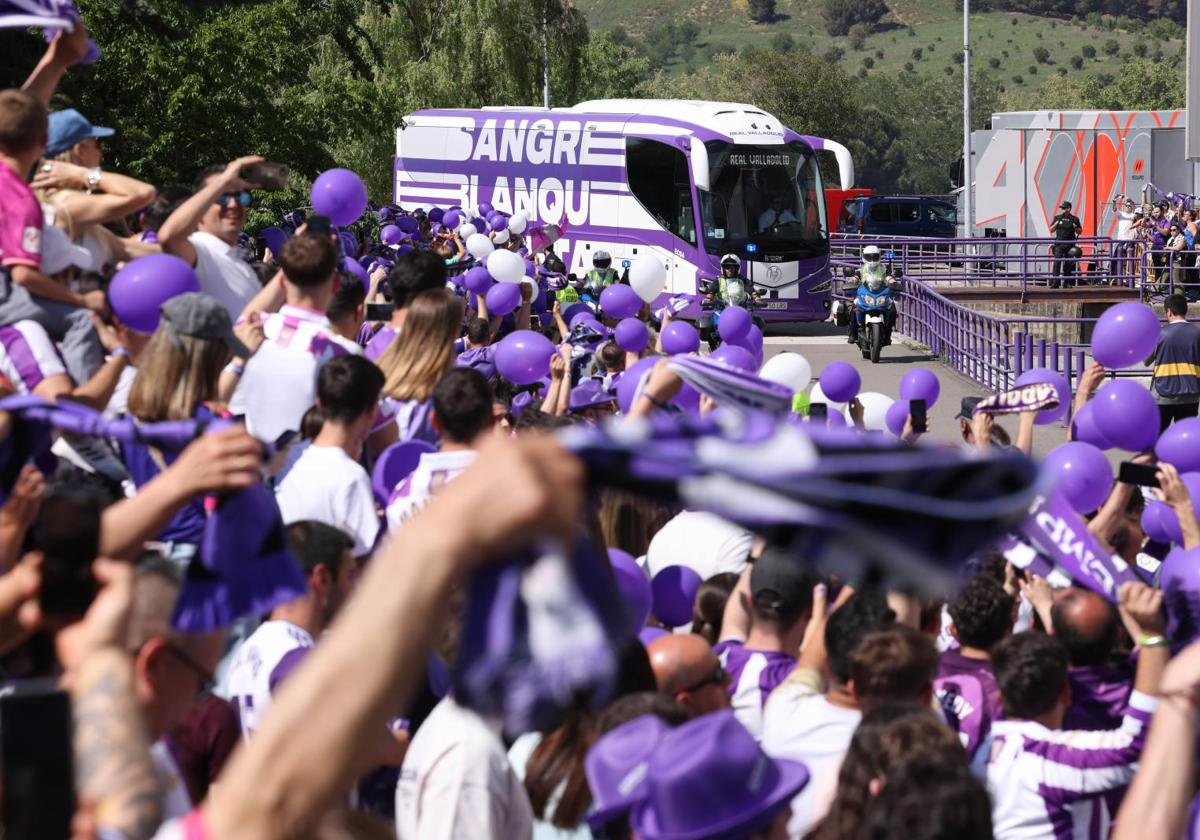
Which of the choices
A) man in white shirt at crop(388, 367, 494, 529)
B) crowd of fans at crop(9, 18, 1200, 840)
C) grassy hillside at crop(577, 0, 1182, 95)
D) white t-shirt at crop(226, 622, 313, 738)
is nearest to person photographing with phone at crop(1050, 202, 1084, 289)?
crowd of fans at crop(9, 18, 1200, 840)

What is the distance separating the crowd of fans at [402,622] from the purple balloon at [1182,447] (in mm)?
391

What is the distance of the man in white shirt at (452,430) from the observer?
15.9 ft

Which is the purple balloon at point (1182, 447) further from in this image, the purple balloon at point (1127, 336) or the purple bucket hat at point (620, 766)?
the purple bucket hat at point (620, 766)

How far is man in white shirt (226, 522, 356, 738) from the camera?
3869 millimetres

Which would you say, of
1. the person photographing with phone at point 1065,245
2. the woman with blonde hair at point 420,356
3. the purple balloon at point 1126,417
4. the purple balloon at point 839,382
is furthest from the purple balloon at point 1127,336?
the person photographing with phone at point 1065,245

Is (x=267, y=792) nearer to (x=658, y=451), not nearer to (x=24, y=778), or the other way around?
(x=24, y=778)

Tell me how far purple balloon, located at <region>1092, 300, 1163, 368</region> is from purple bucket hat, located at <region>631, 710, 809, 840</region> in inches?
228

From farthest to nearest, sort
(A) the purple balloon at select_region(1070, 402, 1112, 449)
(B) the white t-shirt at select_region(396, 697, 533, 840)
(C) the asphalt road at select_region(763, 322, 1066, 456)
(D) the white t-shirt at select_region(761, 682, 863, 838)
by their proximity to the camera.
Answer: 1. (C) the asphalt road at select_region(763, 322, 1066, 456)
2. (A) the purple balloon at select_region(1070, 402, 1112, 449)
3. (D) the white t-shirt at select_region(761, 682, 863, 838)
4. (B) the white t-shirt at select_region(396, 697, 533, 840)

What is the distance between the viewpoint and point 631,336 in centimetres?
970

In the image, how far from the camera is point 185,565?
3.25 meters

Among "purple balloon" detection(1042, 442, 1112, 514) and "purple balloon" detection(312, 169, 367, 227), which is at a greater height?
"purple balloon" detection(312, 169, 367, 227)

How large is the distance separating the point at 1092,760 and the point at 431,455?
2091 mm

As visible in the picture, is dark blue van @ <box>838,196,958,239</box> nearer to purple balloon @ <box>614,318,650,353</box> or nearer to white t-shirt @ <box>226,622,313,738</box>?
purple balloon @ <box>614,318,650,353</box>

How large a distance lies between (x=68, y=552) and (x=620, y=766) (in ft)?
3.69
